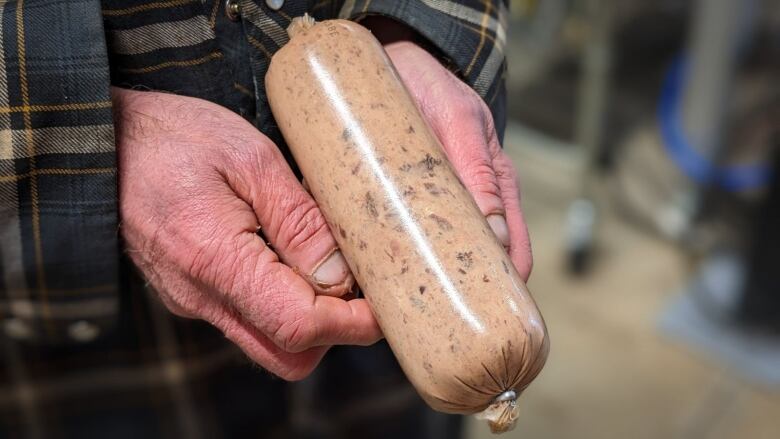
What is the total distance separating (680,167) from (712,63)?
0.25m

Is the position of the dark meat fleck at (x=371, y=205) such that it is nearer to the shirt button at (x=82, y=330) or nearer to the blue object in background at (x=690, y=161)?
the shirt button at (x=82, y=330)

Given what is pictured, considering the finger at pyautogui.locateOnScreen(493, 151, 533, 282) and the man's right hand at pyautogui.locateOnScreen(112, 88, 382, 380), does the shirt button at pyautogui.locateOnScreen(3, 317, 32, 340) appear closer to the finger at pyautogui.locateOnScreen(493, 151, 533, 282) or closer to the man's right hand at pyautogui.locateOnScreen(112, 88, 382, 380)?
the man's right hand at pyautogui.locateOnScreen(112, 88, 382, 380)

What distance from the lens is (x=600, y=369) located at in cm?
175

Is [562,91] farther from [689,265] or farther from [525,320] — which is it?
[525,320]

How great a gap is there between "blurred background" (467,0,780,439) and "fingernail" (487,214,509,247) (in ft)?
3.66

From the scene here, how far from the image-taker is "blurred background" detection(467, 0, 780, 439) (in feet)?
5.51

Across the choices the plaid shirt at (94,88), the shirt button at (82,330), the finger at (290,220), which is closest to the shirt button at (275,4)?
the plaid shirt at (94,88)

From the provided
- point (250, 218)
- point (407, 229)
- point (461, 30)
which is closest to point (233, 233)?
point (250, 218)

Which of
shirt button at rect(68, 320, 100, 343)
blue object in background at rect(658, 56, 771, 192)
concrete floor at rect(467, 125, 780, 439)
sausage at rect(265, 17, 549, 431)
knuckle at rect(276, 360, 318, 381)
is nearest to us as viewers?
sausage at rect(265, 17, 549, 431)

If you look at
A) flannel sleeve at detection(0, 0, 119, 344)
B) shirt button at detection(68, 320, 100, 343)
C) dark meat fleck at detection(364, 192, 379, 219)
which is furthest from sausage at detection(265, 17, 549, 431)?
shirt button at detection(68, 320, 100, 343)

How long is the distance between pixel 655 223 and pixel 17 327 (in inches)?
57.6

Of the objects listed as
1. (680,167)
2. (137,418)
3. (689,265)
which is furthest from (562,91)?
(137,418)

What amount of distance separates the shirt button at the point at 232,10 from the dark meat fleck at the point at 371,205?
188mm

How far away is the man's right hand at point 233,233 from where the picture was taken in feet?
1.98
